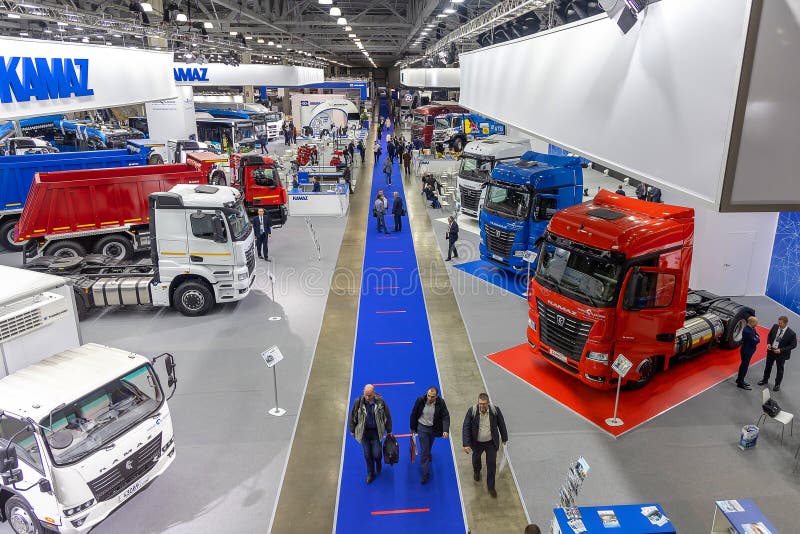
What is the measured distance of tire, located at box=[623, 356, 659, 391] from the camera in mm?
8617

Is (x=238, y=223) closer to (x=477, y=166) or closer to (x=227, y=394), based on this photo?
(x=227, y=394)

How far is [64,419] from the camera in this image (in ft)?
18.8

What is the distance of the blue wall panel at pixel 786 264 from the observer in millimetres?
11477

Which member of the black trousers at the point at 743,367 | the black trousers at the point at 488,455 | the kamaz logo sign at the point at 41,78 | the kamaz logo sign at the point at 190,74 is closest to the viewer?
the black trousers at the point at 488,455

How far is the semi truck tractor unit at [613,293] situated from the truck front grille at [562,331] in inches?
0.6

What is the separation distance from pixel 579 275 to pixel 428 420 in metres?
3.49

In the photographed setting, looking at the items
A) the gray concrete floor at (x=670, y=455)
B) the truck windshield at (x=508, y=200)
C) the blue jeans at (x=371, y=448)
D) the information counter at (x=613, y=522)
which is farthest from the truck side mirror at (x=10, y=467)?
the truck windshield at (x=508, y=200)

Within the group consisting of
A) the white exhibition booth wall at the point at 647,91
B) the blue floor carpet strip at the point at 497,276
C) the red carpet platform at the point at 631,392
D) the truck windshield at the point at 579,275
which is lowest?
the red carpet platform at the point at 631,392

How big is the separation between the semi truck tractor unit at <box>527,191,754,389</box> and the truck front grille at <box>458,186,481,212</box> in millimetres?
9345

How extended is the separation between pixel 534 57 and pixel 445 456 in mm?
Result: 6019

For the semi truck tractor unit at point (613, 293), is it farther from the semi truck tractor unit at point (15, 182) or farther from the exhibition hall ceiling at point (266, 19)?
the semi truck tractor unit at point (15, 182)

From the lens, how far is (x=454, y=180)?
79.6 feet

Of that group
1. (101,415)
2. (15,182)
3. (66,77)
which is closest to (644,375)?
(101,415)

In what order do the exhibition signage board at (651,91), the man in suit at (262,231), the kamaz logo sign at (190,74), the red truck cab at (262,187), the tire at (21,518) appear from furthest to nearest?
the kamaz logo sign at (190,74)
the red truck cab at (262,187)
the man in suit at (262,231)
the tire at (21,518)
the exhibition signage board at (651,91)
